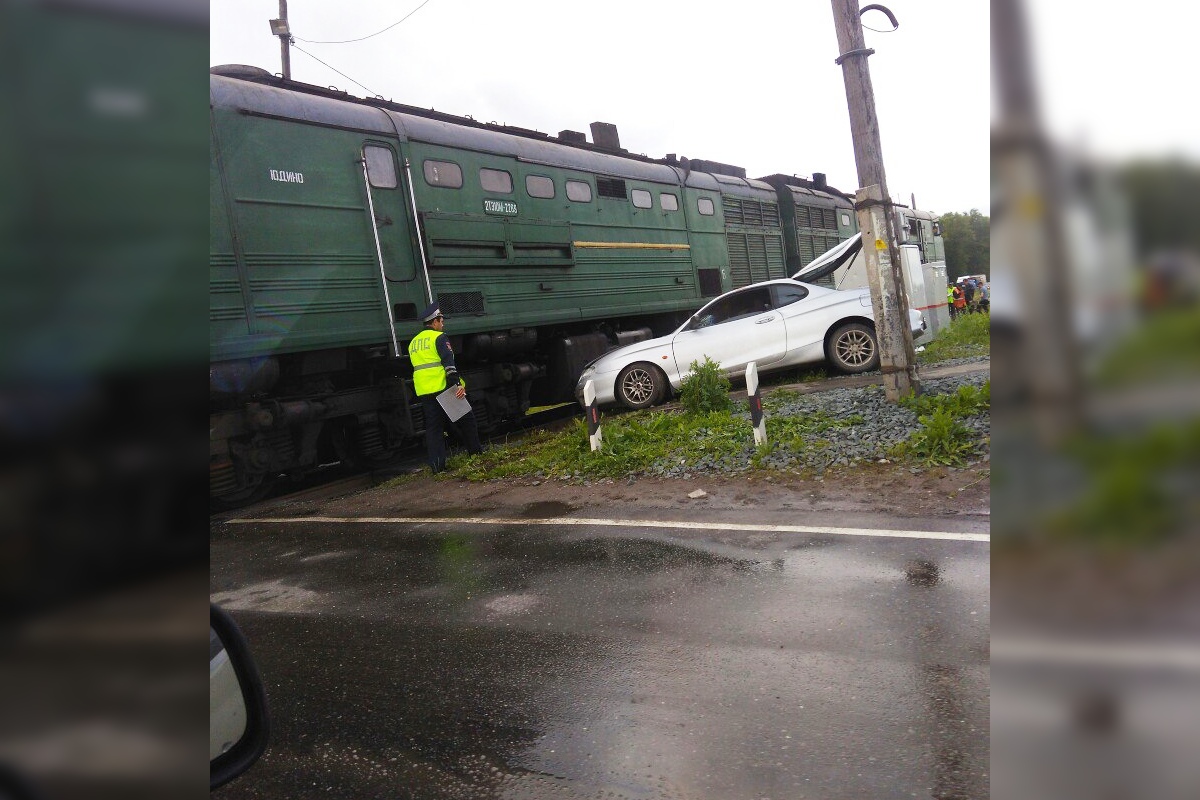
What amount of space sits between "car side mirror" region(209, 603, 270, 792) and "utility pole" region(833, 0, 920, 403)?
771 centimetres

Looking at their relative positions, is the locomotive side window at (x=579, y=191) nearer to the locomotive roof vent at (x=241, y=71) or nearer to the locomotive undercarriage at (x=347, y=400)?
the locomotive undercarriage at (x=347, y=400)

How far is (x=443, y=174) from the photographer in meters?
10.2

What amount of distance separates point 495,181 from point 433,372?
3236 mm

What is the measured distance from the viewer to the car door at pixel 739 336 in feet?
36.9

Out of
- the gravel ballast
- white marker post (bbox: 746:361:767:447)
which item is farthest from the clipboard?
white marker post (bbox: 746:361:767:447)

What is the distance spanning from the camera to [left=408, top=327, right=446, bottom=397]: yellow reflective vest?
352 inches

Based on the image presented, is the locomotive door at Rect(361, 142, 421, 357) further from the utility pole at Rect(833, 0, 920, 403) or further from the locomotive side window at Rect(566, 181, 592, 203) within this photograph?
the utility pole at Rect(833, 0, 920, 403)

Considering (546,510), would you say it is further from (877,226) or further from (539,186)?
(539,186)
